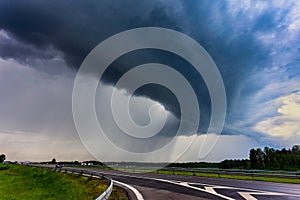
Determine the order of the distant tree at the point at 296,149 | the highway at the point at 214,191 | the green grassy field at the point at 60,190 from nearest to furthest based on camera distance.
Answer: the highway at the point at 214,191, the green grassy field at the point at 60,190, the distant tree at the point at 296,149

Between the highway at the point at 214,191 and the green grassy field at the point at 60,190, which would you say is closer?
the highway at the point at 214,191

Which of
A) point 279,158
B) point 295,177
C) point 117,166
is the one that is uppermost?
point 279,158

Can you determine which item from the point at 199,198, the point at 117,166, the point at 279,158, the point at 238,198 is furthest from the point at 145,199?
the point at 279,158

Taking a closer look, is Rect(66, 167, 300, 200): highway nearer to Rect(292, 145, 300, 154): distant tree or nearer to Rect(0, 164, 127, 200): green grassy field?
Rect(0, 164, 127, 200): green grassy field

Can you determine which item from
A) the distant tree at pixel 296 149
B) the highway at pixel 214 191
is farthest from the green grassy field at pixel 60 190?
the distant tree at pixel 296 149

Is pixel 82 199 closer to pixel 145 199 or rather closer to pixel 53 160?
pixel 145 199

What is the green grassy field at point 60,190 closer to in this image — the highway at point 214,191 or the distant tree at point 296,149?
the highway at point 214,191

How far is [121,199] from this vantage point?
36.4 ft

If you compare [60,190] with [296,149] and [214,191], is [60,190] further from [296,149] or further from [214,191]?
[296,149]

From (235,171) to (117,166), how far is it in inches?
1302

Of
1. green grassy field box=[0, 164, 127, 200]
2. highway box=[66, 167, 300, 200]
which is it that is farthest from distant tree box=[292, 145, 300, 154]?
highway box=[66, 167, 300, 200]

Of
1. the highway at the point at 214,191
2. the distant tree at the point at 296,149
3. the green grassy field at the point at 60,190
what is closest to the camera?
the highway at the point at 214,191

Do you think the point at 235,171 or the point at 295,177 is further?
the point at 235,171

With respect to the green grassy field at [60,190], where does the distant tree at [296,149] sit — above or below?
above
